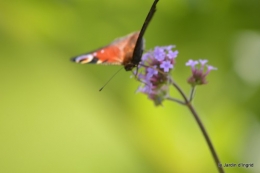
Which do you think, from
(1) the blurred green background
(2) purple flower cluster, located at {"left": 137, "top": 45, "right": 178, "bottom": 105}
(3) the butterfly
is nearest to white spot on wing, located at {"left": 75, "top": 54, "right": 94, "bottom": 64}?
(3) the butterfly

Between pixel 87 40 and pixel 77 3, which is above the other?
pixel 77 3

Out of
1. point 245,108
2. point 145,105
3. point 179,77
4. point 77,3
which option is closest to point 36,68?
point 77,3

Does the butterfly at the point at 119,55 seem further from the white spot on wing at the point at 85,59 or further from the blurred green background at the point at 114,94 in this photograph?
the blurred green background at the point at 114,94

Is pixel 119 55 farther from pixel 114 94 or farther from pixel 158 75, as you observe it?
pixel 114 94

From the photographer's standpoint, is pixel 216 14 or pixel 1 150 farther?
pixel 216 14

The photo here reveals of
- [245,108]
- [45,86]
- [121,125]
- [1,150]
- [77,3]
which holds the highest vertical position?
[77,3]

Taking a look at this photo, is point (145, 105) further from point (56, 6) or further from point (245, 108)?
point (56, 6)

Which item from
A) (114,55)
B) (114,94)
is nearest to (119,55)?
(114,55)
